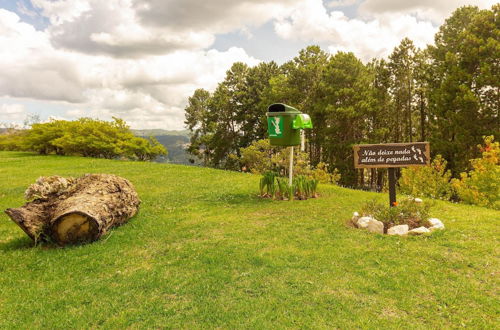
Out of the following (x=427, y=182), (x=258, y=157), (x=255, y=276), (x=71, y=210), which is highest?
(x=258, y=157)

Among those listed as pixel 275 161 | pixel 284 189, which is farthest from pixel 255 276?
pixel 275 161

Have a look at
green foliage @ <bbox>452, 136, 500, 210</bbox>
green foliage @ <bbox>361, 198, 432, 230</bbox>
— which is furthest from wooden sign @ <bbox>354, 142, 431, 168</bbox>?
green foliage @ <bbox>452, 136, 500, 210</bbox>

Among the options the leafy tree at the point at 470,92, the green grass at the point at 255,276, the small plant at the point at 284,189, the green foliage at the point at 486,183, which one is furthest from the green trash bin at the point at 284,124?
the leafy tree at the point at 470,92

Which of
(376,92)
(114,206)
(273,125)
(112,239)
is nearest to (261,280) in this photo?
(112,239)

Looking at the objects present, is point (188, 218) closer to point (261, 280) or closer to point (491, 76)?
point (261, 280)

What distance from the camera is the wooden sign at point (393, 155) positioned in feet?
26.7

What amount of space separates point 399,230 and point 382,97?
28.2 meters

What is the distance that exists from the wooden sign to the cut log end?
7.04m

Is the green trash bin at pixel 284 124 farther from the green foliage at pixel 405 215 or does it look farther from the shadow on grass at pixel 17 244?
the shadow on grass at pixel 17 244

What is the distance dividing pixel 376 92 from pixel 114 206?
27723 millimetres

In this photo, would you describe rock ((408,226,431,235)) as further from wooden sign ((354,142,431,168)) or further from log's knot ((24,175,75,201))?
log's knot ((24,175,75,201))

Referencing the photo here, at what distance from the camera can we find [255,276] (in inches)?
210

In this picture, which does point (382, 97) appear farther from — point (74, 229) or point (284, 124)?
point (74, 229)

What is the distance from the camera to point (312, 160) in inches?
1384
